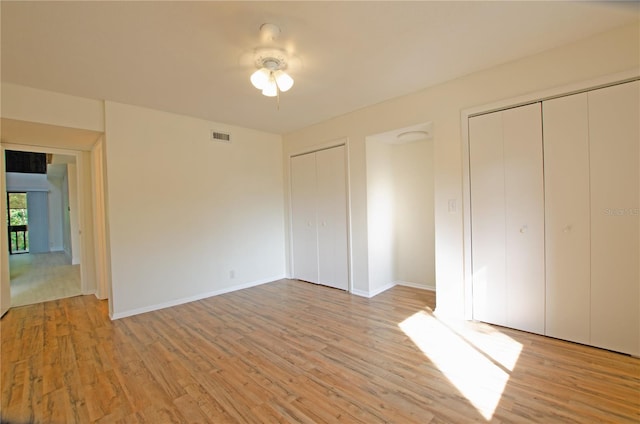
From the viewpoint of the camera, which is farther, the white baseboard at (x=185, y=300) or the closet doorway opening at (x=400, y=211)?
the closet doorway opening at (x=400, y=211)

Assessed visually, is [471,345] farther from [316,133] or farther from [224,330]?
[316,133]

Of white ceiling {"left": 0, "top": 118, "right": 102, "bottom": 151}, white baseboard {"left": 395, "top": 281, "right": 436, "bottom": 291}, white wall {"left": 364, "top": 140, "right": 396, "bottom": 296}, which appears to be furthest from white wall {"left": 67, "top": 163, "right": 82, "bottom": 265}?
white baseboard {"left": 395, "top": 281, "right": 436, "bottom": 291}

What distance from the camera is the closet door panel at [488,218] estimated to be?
2.82 m

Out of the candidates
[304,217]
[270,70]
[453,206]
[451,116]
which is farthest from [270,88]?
[304,217]

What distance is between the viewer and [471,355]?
2.36m

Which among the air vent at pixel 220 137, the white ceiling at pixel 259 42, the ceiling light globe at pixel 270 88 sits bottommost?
the ceiling light globe at pixel 270 88

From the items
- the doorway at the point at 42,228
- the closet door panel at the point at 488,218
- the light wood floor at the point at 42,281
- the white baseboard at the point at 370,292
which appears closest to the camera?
the closet door panel at the point at 488,218

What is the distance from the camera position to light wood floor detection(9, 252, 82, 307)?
4.33m

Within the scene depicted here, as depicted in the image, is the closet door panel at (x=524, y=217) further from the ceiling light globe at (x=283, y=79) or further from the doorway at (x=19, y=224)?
the doorway at (x=19, y=224)

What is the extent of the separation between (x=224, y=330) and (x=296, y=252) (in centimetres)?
220

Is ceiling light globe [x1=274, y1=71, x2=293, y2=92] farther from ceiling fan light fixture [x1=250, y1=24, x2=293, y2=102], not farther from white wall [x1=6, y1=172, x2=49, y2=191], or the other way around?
white wall [x1=6, y1=172, x2=49, y2=191]

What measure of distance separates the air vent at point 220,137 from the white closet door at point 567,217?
3.99m

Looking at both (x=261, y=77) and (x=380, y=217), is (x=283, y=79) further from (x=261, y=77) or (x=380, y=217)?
(x=380, y=217)

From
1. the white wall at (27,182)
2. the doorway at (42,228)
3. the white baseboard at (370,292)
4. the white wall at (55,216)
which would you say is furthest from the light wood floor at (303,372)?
the white wall at (27,182)
